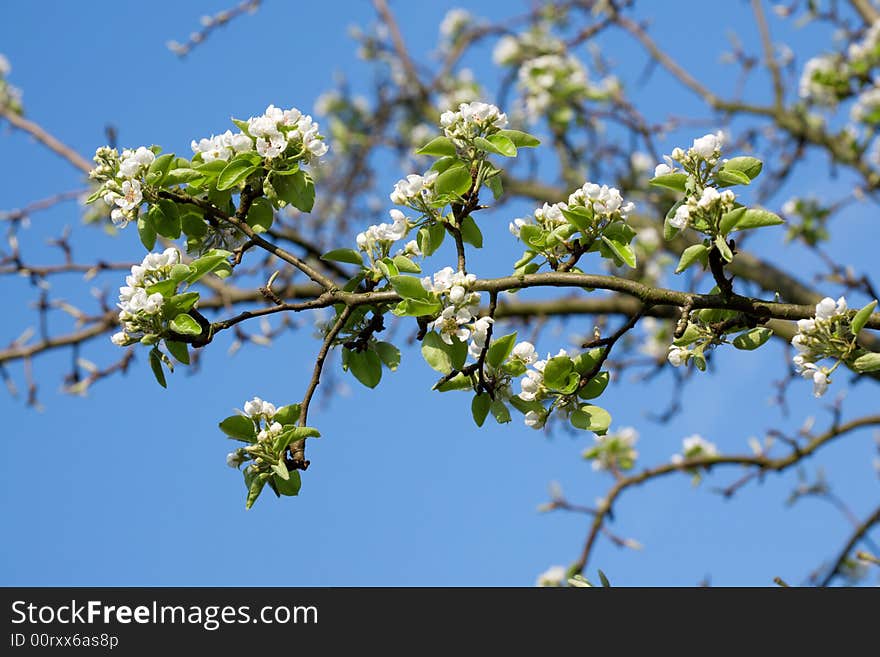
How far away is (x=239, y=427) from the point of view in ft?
5.99

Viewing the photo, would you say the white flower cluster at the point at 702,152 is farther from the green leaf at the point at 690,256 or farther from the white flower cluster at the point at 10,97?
the white flower cluster at the point at 10,97

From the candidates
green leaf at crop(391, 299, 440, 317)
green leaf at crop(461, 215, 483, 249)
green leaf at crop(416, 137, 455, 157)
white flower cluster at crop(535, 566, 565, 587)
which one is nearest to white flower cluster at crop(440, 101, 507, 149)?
green leaf at crop(416, 137, 455, 157)

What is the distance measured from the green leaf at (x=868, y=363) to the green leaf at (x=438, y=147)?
0.94m

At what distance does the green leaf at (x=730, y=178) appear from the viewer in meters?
1.85

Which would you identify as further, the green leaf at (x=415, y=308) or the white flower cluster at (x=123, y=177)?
the white flower cluster at (x=123, y=177)

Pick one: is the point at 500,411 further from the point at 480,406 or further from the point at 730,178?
the point at 730,178

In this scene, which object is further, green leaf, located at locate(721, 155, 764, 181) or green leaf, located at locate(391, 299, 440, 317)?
green leaf, located at locate(721, 155, 764, 181)

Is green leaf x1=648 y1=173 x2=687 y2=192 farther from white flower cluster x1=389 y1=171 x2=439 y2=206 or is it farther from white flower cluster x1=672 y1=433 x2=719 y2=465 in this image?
white flower cluster x1=672 y1=433 x2=719 y2=465

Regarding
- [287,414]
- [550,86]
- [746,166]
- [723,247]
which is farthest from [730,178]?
[550,86]

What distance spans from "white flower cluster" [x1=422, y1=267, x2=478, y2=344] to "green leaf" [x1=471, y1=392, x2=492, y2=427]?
6.2 inches

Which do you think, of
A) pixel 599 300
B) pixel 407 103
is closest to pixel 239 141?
pixel 599 300

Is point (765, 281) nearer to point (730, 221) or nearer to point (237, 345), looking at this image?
point (237, 345)

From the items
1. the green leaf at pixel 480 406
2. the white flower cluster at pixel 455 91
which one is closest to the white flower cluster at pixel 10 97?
the white flower cluster at pixel 455 91

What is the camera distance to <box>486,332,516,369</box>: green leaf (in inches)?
74.2
